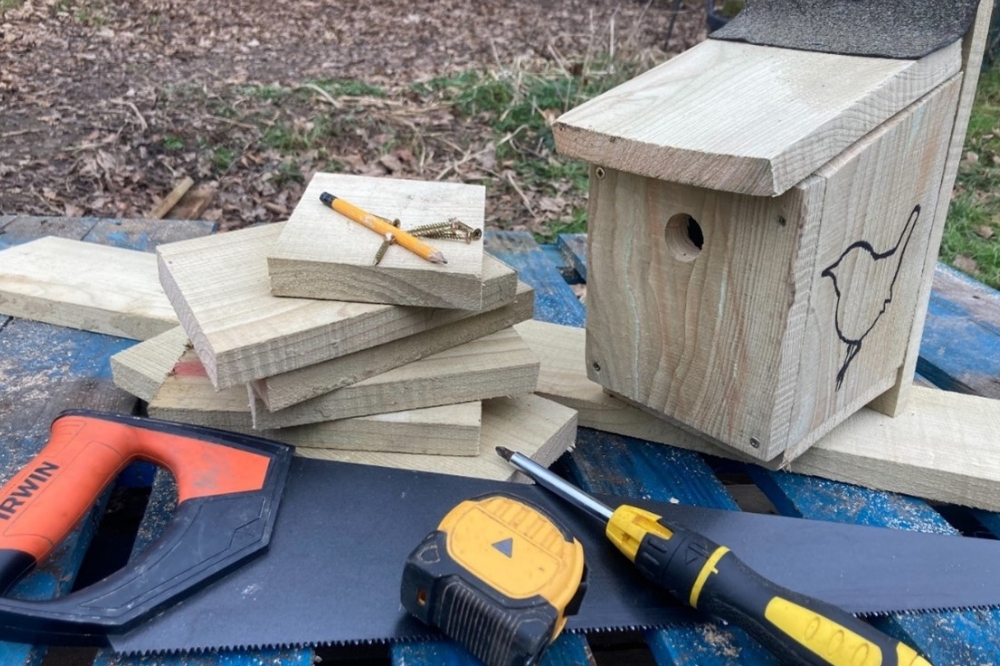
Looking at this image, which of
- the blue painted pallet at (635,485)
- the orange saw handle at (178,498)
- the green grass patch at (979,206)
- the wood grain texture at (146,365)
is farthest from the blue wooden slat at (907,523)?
the green grass patch at (979,206)

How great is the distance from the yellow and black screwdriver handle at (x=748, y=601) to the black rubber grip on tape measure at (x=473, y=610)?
0.20m

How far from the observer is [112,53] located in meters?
5.06

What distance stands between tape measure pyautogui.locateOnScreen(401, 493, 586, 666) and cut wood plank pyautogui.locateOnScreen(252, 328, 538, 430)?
1.08 ft

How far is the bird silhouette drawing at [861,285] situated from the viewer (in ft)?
3.87

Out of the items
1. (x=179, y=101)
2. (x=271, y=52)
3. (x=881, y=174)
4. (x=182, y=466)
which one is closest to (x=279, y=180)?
(x=179, y=101)

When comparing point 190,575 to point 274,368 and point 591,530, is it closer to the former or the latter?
point 274,368

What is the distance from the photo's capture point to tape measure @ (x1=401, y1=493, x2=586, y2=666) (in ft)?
2.74

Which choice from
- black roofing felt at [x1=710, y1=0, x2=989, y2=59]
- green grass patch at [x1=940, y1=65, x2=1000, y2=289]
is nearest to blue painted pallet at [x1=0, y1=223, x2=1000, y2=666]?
black roofing felt at [x1=710, y1=0, x2=989, y2=59]

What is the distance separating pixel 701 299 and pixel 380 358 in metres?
0.48

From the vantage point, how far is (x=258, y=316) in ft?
3.69

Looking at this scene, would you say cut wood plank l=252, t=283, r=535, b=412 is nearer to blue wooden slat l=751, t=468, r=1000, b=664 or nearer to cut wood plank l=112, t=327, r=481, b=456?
cut wood plank l=112, t=327, r=481, b=456

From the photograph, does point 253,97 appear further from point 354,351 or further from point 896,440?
point 896,440

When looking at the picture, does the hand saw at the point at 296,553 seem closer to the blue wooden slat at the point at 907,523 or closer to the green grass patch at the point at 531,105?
the blue wooden slat at the point at 907,523

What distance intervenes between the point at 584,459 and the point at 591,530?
270 millimetres
